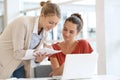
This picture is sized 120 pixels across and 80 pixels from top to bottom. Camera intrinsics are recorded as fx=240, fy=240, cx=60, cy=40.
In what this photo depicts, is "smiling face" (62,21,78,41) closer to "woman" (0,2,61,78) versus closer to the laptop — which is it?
"woman" (0,2,61,78)

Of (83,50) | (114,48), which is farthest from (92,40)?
(83,50)

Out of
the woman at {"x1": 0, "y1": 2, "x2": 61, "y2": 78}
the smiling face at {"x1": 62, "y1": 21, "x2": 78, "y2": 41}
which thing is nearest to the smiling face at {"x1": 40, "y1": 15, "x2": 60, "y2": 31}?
the woman at {"x1": 0, "y1": 2, "x2": 61, "y2": 78}

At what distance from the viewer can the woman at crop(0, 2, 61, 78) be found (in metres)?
1.70

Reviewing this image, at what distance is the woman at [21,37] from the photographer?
170 cm

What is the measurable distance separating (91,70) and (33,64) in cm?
49

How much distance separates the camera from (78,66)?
1598mm

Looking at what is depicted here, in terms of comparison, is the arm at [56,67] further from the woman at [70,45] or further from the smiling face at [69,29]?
the smiling face at [69,29]

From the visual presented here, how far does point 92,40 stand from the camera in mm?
2959

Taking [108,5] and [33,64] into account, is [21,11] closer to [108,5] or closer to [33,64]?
[108,5]

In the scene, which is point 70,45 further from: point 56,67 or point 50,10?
point 50,10

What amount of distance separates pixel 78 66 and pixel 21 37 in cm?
45

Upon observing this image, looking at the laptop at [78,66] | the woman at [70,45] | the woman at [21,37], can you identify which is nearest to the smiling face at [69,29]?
the woman at [70,45]

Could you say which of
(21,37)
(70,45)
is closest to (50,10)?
(21,37)

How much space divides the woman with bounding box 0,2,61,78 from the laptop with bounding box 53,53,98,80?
0.97 ft
